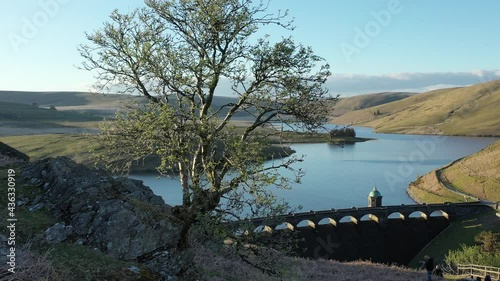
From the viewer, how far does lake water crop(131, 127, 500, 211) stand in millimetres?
89562

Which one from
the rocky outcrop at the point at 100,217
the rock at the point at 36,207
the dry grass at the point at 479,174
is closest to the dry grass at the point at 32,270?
the rocky outcrop at the point at 100,217

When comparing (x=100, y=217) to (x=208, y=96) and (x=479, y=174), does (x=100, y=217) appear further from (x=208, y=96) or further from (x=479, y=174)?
(x=479, y=174)

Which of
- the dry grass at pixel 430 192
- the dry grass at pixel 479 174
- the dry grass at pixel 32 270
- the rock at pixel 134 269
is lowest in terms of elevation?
the dry grass at pixel 430 192

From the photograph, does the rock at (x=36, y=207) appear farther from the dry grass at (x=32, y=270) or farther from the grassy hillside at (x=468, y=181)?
the grassy hillside at (x=468, y=181)

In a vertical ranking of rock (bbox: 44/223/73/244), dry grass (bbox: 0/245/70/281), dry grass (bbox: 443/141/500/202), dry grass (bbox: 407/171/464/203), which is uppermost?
dry grass (bbox: 0/245/70/281)

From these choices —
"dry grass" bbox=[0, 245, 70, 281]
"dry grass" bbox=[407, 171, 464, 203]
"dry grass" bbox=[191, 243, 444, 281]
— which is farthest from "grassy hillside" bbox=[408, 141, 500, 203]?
"dry grass" bbox=[0, 245, 70, 281]

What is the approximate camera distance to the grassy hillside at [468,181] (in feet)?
339

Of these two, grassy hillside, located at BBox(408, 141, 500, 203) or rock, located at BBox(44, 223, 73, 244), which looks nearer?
rock, located at BBox(44, 223, 73, 244)

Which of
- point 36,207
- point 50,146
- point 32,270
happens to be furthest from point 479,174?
point 50,146

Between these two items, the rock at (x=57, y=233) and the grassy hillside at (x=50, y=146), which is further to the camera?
the grassy hillside at (x=50, y=146)

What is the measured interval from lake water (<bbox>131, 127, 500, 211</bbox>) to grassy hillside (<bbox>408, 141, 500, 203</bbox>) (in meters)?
5.13

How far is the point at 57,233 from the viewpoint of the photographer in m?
11.1

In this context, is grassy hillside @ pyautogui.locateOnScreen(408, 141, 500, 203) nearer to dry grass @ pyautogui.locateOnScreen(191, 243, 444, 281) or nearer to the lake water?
the lake water

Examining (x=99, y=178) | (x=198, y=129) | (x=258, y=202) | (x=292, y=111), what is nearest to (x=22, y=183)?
(x=99, y=178)
